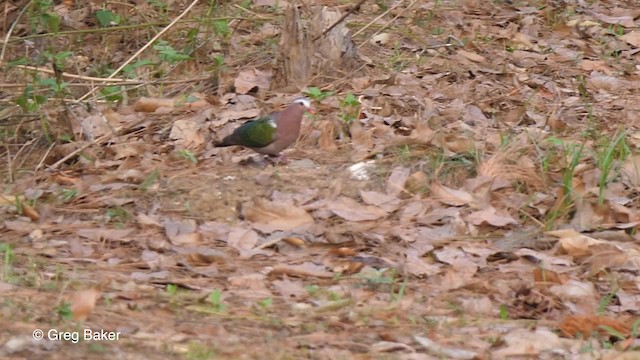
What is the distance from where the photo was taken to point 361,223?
15.6 feet

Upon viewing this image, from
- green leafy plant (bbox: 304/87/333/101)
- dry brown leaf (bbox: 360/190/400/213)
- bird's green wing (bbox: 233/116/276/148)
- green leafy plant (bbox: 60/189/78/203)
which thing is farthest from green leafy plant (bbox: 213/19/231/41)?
dry brown leaf (bbox: 360/190/400/213)

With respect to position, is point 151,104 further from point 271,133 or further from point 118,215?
point 118,215

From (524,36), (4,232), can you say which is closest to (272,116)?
(4,232)

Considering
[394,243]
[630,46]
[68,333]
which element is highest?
[68,333]

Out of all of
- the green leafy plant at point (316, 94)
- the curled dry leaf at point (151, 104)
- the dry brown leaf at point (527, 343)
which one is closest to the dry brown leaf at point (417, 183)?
the green leafy plant at point (316, 94)

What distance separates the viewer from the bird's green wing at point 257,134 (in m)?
5.24

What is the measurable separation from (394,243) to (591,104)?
2321mm

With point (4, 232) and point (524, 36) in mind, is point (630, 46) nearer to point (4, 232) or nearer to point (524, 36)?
point (524, 36)

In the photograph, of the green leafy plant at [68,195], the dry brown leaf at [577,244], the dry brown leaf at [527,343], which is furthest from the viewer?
the green leafy plant at [68,195]

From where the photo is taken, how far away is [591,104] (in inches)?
251

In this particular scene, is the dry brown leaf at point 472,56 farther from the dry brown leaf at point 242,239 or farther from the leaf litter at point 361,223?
the dry brown leaf at point 242,239

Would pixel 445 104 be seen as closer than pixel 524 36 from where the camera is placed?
Yes

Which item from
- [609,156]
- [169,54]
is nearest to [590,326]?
[609,156]

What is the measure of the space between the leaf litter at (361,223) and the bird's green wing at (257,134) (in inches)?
5.2
